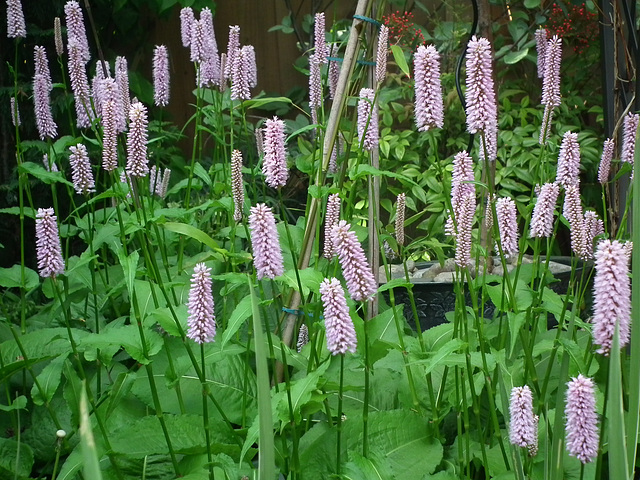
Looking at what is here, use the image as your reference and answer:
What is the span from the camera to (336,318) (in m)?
1.22

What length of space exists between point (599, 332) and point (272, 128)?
71 centimetres

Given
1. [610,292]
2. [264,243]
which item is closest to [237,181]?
[264,243]

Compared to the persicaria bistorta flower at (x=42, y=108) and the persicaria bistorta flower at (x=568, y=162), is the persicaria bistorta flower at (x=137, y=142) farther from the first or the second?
the persicaria bistorta flower at (x=568, y=162)

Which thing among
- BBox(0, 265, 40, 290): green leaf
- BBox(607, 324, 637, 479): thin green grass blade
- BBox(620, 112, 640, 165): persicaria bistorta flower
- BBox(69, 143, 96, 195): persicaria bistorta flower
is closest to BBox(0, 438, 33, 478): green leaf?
BBox(0, 265, 40, 290): green leaf

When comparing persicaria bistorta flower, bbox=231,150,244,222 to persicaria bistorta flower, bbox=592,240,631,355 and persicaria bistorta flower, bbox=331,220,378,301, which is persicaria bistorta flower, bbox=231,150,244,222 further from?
persicaria bistorta flower, bbox=592,240,631,355

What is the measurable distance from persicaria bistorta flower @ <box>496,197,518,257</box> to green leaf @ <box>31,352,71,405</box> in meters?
1.07

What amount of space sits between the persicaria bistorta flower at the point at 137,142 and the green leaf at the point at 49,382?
1.81 feet

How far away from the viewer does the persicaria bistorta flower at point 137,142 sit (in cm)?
160

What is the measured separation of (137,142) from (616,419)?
3.66 ft

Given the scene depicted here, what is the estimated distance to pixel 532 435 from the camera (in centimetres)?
120

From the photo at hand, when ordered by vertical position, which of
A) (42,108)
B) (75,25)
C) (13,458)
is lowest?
(13,458)

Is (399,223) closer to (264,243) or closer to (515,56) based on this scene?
(264,243)

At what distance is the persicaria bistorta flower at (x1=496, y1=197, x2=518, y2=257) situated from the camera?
1.66 metres

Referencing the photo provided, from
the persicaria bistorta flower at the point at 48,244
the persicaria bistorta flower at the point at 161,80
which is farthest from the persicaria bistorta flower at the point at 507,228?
the persicaria bistorta flower at the point at 161,80
